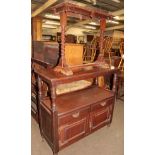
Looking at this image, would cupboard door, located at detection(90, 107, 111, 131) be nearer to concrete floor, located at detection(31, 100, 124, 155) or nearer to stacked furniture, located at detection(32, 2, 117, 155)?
stacked furniture, located at detection(32, 2, 117, 155)

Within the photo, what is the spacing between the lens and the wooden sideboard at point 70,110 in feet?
6.01

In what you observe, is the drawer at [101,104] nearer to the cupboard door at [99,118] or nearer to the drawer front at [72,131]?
the cupboard door at [99,118]

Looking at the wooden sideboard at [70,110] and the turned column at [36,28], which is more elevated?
the turned column at [36,28]

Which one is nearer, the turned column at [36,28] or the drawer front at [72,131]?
the drawer front at [72,131]

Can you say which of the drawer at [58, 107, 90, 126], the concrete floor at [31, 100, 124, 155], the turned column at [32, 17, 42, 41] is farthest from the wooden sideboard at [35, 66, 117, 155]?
the turned column at [32, 17, 42, 41]

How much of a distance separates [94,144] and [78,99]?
712 millimetres

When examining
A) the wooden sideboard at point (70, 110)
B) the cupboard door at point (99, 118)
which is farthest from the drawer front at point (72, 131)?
the cupboard door at point (99, 118)

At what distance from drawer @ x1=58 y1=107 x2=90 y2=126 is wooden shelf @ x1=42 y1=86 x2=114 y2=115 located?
5 centimetres

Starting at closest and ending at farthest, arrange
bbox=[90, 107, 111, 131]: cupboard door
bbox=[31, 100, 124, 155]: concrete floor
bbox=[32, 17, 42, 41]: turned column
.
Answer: bbox=[31, 100, 124, 155]: concrete floor
bbox=[90, 107, 111, 131]: cupboard door
bbox=[32, 17, 42, 41]: turned column

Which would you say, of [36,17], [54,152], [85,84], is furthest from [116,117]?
[36,17]

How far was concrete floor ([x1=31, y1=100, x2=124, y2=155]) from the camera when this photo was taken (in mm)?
2136

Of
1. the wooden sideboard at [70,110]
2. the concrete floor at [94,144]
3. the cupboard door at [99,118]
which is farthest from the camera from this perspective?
the cupboard door at [99,118]
